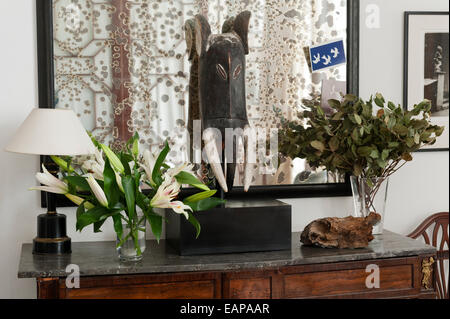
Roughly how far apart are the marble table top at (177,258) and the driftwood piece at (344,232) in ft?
0.09

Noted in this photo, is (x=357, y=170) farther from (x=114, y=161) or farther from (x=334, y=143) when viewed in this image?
(x=114, y=161)

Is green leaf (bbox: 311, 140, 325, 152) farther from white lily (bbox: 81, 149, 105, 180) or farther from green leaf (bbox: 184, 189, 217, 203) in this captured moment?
white lily (bbox: 81, 149, 105, 180)

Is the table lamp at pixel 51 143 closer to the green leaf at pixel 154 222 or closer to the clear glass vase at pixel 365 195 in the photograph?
the green leaf at pixel 154 222

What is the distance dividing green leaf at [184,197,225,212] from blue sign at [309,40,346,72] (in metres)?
0.81

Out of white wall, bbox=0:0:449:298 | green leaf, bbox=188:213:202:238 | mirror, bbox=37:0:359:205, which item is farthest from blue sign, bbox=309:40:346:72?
green leaf, bbox=188:213:202:238

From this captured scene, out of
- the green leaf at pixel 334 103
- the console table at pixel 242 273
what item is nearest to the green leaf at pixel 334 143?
the green leaf at pixel 334 103

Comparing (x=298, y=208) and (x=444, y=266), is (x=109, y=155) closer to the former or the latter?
(x=298, y=208)

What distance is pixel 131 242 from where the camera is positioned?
2084 mm

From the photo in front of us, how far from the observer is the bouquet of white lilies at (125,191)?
6.59 ft

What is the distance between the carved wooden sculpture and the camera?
228cm

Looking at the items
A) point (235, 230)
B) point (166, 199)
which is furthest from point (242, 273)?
point (166, 199)

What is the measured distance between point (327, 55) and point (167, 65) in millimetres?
725

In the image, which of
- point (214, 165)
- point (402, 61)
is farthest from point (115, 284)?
point (402, 61)

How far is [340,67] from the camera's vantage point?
267cm
